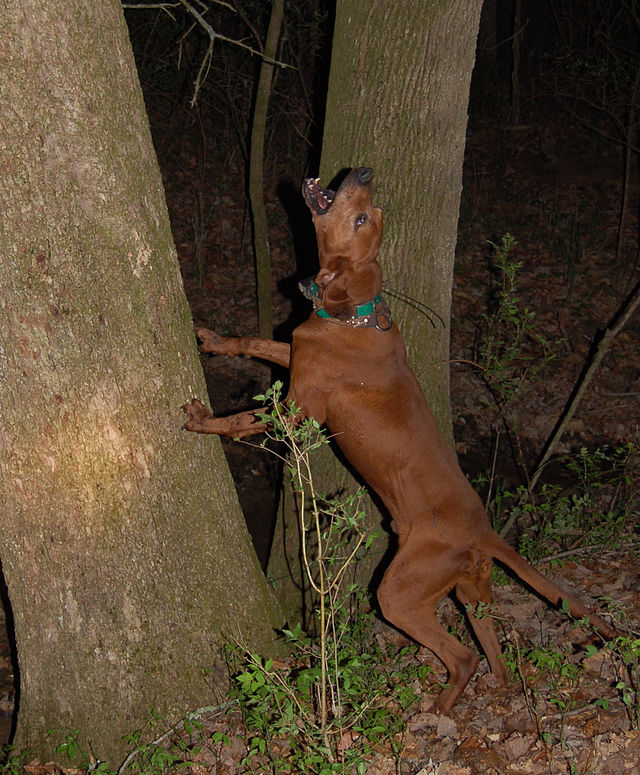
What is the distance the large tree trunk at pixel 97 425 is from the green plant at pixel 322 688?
374 millimetres

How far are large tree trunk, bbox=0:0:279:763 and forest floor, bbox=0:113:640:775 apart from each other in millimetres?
553

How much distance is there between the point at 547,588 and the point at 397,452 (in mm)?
970

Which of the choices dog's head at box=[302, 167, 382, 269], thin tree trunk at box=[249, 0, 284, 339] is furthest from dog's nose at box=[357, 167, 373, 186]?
thin tree trunk at box=[249, 0, 284, 339]

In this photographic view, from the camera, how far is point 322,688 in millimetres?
2863

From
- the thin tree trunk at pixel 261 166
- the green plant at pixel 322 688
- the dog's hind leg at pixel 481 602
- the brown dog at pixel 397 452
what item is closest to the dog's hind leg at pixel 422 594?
the brown dog at pixel 397 452

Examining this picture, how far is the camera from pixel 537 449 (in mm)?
8008

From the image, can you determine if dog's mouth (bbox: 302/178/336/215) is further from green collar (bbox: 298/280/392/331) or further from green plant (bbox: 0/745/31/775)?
green plant (bbox: 0/745/31/775)

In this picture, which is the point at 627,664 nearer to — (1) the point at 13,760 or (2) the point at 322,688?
(2) the point at 322,688

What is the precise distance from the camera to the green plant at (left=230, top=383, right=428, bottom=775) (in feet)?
9.41

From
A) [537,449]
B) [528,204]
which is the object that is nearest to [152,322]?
[537,449]

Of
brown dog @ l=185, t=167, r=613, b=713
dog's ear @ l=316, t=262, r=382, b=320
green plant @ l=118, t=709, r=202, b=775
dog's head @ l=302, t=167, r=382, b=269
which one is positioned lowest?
green plant @ l=118, t=709, r=202, b=775

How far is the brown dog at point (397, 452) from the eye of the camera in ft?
11.8

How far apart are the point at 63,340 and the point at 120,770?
1.93 metres

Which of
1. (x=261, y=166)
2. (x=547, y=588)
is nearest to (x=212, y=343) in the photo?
(x=547, y=588)
